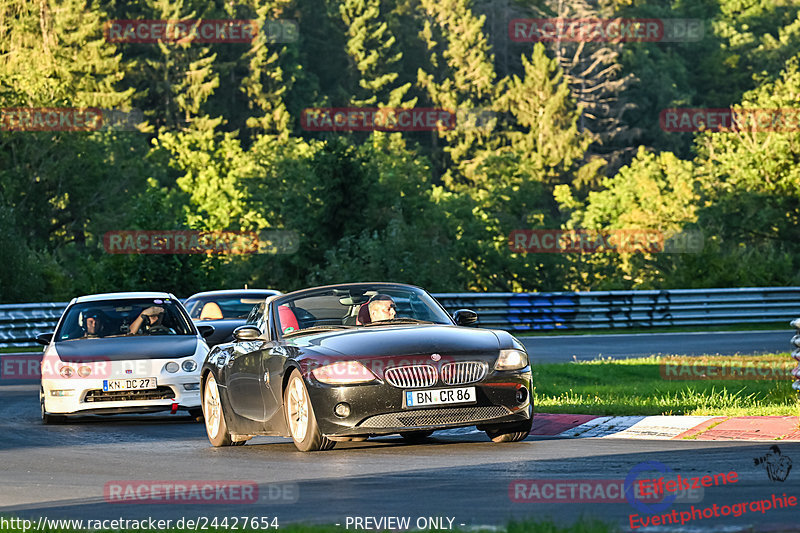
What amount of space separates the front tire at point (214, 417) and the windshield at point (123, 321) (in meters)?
3.35

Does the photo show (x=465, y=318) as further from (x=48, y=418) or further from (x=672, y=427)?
(x=48, y=418)

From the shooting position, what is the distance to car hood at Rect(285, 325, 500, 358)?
12.2 metres

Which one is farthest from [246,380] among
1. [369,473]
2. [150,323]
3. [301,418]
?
[150,323]

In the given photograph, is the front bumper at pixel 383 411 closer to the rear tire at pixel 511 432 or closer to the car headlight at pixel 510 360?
the car headlight at pixel 510 360

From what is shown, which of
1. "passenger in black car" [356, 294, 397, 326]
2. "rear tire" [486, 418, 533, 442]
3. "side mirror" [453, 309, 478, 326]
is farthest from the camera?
"side mirror" [453, 309, 478, 326]

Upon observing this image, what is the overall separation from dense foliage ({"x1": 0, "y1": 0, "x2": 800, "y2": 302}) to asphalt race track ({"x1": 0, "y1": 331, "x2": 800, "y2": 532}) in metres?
27.9

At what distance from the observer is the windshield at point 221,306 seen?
73.5 ft

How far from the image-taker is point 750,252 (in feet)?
146

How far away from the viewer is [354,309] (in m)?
13.5

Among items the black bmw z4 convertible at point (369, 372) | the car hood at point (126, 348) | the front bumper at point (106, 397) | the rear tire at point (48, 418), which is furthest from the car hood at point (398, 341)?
the rear tire at point (48, 418)

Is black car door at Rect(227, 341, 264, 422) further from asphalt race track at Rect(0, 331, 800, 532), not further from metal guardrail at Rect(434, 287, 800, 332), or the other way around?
metal guardrail at Rect(434, 287, 800, 332)

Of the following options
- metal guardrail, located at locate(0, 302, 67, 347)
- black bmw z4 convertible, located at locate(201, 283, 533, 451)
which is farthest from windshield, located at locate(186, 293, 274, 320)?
metal guardrail, located at locate(0, 302, 67, 347)

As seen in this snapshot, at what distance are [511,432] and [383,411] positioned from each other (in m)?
1.43

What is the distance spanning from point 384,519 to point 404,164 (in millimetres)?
66769
